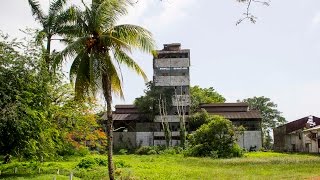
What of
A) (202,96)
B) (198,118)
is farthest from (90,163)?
(202,96)

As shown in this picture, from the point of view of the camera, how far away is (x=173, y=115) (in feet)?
196

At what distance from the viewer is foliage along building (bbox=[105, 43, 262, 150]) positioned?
58312mm

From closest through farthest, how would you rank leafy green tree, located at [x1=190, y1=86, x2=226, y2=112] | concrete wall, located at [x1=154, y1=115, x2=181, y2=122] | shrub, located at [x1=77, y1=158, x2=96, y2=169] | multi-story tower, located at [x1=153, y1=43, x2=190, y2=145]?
shrub, located at [x1=77, y1=158, x2=96, y2=169], concrete wall, located at [x1=154, y1=115, x2=181, y2=122], multi-story tower, located at [x1=153, y1=43, x2=190, y2=145], leafy green tree, located at [x1=190, y1=86, x2=226, y2=112]

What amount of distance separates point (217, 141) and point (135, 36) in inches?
1166

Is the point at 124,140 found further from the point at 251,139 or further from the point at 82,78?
the point at 82,78

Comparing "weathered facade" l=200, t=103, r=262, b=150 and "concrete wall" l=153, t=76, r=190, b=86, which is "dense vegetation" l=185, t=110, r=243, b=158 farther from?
"concrete wall" l=153, t=76, r=190, b=86

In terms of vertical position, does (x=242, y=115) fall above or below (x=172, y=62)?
below

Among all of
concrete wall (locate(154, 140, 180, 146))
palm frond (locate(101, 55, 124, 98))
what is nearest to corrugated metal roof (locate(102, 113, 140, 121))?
concrete wall (locate(154, 140, 180, 146))

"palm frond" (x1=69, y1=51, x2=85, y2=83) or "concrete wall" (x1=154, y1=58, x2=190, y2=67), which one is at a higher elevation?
"concrete wall" (x1=154, y1=58, x2=190, y2=67)

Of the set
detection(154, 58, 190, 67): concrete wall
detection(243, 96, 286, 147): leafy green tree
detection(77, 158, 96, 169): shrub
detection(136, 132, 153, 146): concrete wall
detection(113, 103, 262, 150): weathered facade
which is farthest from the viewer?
detection(243, 96, 286, 147): leafy green tree

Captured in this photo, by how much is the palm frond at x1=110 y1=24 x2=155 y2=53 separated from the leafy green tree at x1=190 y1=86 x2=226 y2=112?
44.1 metres

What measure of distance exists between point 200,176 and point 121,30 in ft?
32.4

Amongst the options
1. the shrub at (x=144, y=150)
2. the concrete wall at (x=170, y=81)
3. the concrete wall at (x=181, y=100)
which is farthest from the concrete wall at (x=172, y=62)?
the shrub at (x=144, y=150)

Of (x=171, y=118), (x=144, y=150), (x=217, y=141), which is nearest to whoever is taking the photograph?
(x=217, y=141)
